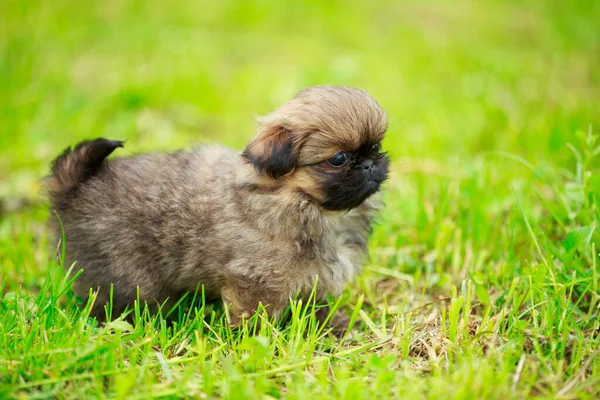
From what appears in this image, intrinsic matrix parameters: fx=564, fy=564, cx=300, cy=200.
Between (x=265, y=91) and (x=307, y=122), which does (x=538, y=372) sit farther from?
(x=265, y=91)

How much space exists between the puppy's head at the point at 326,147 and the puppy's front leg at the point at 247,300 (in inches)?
19.7

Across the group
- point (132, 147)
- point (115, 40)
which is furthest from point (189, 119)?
point (115, 40)

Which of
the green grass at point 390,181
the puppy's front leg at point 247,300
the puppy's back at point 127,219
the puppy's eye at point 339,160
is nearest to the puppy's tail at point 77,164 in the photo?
the puppy's back at point 127,219

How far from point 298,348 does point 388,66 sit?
15.6 feet

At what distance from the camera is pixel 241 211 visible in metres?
2.69

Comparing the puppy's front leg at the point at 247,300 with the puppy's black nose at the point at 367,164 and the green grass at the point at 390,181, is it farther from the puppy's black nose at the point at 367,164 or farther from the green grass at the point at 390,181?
the puppy's black nose at the point at 367,164

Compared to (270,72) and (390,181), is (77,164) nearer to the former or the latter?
(390,181)

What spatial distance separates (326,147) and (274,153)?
24cm

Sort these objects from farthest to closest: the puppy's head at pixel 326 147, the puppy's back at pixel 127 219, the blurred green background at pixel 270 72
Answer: the blurred green background at pixel 270 72
the puppy's back at pixel 127 219
the puppy's head at pixel 326 147

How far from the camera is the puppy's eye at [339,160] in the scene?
260 cm

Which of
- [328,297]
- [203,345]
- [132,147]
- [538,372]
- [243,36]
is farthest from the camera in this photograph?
[243,36]

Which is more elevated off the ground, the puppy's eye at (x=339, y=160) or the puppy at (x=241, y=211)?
the puppy's eye at (x=339, y=160)

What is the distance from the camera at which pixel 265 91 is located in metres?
5.88

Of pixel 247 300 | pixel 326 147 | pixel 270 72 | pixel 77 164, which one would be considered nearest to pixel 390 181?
pixel 326 147
